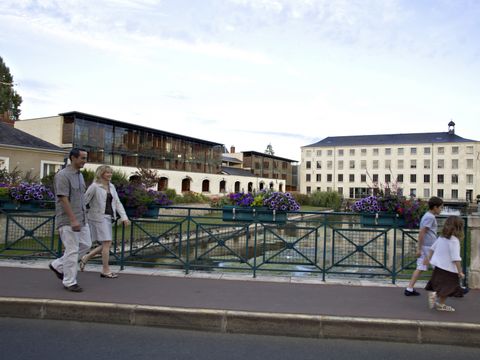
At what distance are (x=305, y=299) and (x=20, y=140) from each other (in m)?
26.0

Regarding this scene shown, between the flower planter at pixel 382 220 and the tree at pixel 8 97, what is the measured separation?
2100 inches

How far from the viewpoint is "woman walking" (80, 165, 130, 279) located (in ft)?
20.3

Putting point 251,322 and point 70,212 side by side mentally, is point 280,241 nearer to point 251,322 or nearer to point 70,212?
point 251,322

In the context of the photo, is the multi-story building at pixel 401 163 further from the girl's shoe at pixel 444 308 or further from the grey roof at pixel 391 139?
the girl's shoe at pixel 444 308

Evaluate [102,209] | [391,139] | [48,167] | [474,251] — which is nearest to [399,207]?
[474,251]

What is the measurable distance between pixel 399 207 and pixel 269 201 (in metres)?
2.26

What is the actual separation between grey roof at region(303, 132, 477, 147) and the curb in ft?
271

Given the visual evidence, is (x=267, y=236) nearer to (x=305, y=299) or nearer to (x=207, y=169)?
(x=305, y=299)

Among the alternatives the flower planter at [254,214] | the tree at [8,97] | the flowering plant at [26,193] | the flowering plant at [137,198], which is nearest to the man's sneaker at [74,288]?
the flowering plant at [137,198]

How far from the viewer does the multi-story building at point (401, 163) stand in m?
74.9

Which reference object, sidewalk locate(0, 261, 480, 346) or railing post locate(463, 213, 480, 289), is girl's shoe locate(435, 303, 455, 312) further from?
railing post locate(463, 213, 480, 289)

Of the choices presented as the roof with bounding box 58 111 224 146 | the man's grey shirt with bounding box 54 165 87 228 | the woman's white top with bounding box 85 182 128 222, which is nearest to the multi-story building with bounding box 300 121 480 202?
the roof with bounding box 58 111 224 146

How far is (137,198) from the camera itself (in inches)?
290

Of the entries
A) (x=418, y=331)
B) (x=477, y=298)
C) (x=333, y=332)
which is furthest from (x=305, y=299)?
(x=477, y=298)
